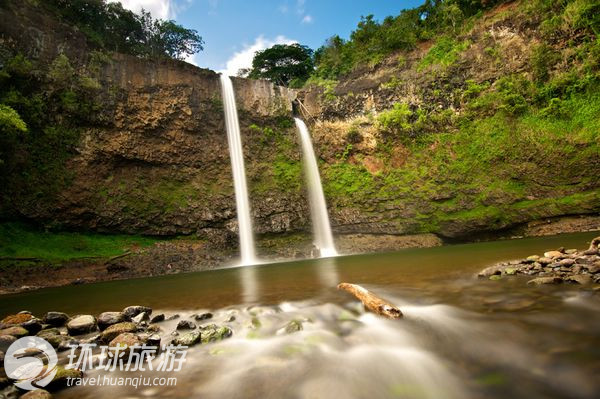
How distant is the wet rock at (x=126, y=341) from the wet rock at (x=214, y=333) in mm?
736

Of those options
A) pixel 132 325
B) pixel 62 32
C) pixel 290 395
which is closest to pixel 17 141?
pixel 62 32

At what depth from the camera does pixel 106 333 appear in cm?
407

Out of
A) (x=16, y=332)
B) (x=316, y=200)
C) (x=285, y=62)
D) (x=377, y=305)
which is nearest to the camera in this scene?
(x=16, y=332)

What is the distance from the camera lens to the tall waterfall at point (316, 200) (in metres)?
20.6

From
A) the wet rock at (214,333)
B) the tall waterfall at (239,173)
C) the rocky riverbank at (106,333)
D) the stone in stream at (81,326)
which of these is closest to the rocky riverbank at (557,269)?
the wet rock at (214,333)

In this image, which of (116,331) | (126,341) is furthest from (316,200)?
(126,341)

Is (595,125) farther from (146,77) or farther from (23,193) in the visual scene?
→ (23,193)

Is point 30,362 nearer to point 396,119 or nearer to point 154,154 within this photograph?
point 154,154

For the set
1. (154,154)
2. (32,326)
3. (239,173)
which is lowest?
(32,326)

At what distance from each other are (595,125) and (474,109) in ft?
20.7

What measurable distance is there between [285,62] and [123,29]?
58.6ft

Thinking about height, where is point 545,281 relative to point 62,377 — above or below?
below

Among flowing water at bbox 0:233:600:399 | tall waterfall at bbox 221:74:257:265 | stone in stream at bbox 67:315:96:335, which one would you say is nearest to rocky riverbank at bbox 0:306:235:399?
stone in stream at bbox 67:315:96:335

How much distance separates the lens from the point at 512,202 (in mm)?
17422
